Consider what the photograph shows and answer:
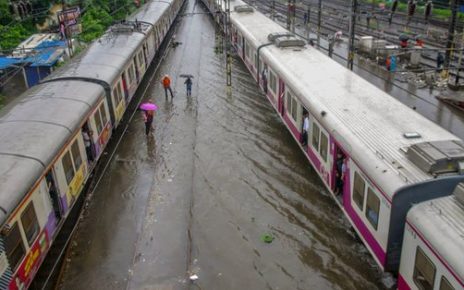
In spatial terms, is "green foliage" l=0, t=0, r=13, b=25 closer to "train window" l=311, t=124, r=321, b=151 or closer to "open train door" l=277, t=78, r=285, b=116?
"open train door" l=277, t=78, r=285, b=116

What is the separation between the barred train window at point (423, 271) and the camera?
7.42m

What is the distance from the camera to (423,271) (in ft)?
25.3

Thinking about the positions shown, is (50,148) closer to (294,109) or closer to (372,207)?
(372,207)

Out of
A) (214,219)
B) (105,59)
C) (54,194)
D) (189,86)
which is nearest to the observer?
(54,194)

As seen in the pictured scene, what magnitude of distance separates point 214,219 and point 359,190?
4.38m

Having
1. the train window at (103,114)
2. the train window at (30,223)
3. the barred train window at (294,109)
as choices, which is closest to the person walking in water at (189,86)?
the train window at (103,114)

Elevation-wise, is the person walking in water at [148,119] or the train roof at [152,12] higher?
the train roof at [152,12]

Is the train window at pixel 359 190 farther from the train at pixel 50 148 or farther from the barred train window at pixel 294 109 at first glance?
the train at pixel 50 148

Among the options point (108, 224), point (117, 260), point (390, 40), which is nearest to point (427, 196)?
point (117, 260)

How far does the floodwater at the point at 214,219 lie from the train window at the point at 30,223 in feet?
5.64

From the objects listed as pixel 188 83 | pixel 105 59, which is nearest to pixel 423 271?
pixel 105 59

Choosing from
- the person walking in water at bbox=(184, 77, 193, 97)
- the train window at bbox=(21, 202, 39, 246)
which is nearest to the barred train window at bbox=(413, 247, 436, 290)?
the train window at bbox=(21, 202, 39, 246)

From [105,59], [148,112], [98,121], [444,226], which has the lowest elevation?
[148,112]

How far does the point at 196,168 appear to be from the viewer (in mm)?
15781
